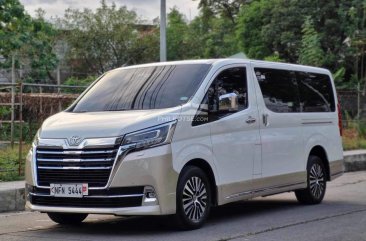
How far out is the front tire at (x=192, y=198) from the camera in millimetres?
7531

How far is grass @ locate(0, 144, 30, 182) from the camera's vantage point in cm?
1199

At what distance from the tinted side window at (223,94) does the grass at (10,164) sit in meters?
5.06

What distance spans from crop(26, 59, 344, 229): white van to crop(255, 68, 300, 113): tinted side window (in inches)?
0.6

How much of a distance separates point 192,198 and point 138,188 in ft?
2.53

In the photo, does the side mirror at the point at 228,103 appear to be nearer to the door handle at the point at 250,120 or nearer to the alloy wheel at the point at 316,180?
the door handle at the point at 250,120

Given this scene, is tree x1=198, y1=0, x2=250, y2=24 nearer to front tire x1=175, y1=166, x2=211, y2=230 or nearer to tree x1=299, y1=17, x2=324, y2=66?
tree x1=299, y1=17, x2=324, y2=66

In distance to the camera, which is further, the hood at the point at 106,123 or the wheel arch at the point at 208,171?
the wheel arch at the point at 208,171

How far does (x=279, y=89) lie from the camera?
962 centimetres

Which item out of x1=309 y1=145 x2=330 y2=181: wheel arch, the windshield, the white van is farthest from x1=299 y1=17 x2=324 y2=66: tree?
the windshield

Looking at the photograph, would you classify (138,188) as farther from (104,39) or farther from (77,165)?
(104,39)

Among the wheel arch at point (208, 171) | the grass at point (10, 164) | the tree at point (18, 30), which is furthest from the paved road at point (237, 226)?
the tree at point (18, 30)

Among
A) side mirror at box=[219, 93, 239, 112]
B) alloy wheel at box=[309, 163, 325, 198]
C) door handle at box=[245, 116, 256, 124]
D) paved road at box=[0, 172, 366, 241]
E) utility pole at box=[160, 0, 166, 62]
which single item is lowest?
paved road at box=[0, 172, 366, 241]

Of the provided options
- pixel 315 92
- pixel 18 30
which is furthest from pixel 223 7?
pixel 315 92

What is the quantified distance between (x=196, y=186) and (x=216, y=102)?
108 cm
